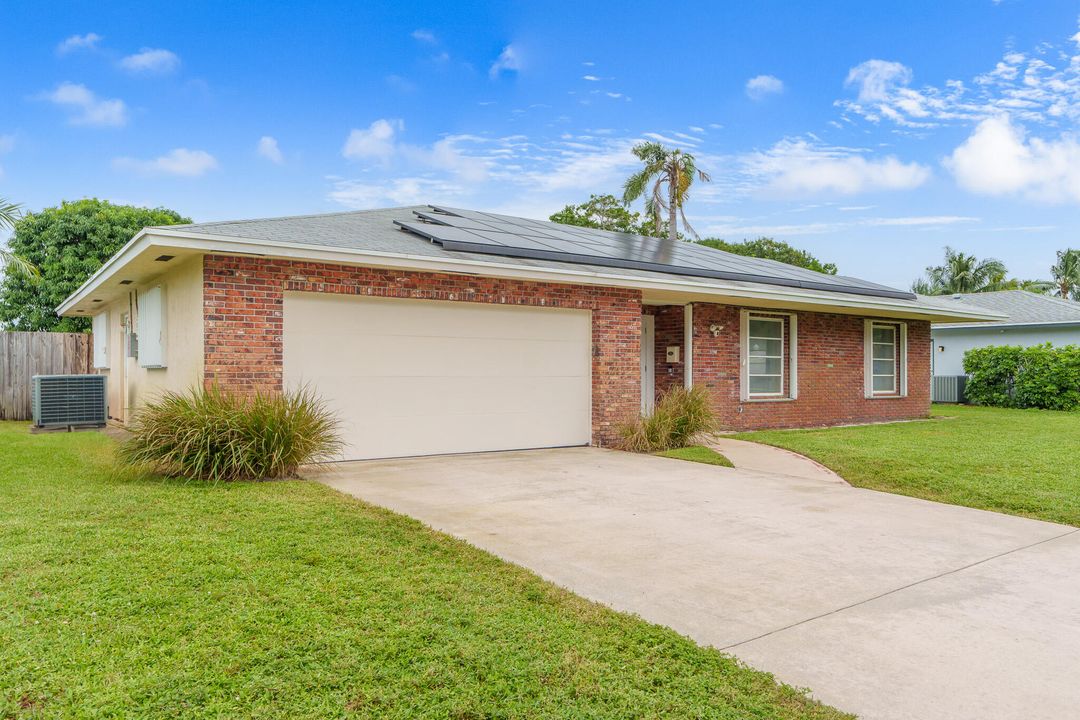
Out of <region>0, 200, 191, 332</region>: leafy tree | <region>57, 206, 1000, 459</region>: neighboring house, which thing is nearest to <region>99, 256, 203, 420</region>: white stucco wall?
<region>57, 206, 1000, 459</region>: neighboring house

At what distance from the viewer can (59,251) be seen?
22.9 m

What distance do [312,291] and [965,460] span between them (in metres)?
8.29

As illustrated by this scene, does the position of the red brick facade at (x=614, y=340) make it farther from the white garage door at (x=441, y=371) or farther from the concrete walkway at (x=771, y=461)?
the concrete walkway at (x=771, y=461)

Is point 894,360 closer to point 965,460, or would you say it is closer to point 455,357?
point 965,460

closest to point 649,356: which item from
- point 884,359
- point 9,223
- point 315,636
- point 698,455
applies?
point 698,455

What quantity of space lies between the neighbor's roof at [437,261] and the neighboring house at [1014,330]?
9467mm

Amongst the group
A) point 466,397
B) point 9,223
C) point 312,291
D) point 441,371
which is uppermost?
point 9,223

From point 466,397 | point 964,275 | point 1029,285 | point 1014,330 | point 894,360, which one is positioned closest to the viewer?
point 466,397

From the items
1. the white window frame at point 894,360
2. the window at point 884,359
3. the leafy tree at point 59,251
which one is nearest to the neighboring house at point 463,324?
the white window frame at point 894,360

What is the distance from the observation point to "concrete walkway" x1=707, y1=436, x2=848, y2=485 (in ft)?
26.9

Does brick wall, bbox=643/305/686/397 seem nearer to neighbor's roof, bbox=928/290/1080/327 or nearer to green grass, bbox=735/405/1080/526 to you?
green grass, bbox=735/405/1080/526

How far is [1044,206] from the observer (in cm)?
2611

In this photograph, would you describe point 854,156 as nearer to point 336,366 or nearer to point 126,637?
point 336,366

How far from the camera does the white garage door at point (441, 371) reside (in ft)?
26.8
